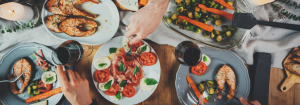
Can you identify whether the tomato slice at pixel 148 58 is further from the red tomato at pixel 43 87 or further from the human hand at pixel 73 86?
the red tomato at pixel 43 87

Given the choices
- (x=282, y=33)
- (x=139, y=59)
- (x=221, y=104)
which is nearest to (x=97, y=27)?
(x=139, y=59)

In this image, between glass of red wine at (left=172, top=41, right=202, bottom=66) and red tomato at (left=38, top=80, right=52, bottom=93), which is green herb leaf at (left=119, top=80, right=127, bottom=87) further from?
red tomato at (left=38, top=80, right=52, bottom=93)

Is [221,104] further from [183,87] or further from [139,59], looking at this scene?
[139,59]

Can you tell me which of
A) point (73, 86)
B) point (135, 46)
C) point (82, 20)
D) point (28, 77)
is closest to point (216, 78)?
point (135, 46)

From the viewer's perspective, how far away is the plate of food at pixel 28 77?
1.74 metres

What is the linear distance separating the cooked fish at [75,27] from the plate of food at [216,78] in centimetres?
120

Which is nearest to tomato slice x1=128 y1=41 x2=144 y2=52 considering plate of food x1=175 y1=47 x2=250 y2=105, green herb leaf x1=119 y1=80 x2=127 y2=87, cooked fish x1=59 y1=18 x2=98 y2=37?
green herb leaf x1=119 y1=80 x2=127 y2=87

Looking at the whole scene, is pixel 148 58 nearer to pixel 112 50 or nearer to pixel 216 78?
pixel 112 50

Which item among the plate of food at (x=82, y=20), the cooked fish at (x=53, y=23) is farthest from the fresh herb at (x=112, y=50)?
the cooked fish at (x=53, y=23)

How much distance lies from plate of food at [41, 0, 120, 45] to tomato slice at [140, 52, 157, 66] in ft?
1.52

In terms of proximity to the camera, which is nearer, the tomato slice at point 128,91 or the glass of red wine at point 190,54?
the glass of red wine at point 190,54

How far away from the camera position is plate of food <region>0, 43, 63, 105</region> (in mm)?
1737

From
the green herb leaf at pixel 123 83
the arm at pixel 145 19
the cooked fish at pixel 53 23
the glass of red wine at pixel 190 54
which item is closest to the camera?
the arm at pixel 145 19

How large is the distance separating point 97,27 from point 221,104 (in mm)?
1873
